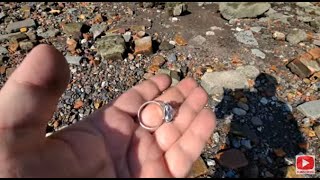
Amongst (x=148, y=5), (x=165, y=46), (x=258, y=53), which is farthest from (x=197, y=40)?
(x=148, y=5)

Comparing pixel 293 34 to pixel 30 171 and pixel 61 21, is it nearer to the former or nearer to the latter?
pixel 61 21

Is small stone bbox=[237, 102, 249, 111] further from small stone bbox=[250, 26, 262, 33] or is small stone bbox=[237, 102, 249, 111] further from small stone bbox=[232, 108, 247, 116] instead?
small stone bbox=[250, 26, 262, 33]

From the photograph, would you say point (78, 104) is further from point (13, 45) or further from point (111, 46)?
point (13, 45)

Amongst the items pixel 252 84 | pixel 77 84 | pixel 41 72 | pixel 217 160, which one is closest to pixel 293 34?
pixel 252 84

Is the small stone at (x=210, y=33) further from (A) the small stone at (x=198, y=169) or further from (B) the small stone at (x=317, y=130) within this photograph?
(A) the small stone at (x=198, y=169)

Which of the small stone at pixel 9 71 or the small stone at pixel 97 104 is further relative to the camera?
the small stone at pixel 9 71

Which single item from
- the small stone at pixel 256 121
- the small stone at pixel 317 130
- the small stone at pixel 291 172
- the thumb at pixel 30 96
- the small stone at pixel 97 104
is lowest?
the small stone at pixel 291 172

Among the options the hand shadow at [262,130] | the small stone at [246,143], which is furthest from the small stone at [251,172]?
the small stone at [246,143]

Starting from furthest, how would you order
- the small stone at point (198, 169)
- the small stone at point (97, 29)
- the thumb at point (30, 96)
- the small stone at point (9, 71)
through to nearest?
the small stone at point (97, 29), the small stone at point (9, 71), the small stone at point (198, 169), the thumb at point (30, 96)
